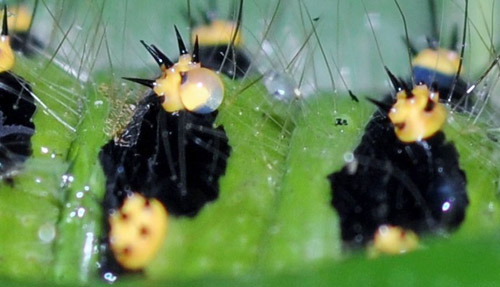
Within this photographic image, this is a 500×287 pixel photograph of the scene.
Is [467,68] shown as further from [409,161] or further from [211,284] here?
[211,284]

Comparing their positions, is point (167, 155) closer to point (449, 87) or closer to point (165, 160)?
point (165, 160)

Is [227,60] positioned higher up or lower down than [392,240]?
higher up

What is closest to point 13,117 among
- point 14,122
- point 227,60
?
point 14,122

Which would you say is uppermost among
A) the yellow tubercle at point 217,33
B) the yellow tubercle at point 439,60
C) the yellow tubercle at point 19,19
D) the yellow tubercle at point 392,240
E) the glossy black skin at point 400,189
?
the yellow tubercle at point 19,19

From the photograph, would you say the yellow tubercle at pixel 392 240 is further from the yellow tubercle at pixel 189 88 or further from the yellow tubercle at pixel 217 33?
the yellow tubercle at pixel 217 33

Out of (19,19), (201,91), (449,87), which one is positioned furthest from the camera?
(19,19)

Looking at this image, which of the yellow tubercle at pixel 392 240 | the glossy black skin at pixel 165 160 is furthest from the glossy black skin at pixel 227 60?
the yellow tubercle at pixel 392 240
